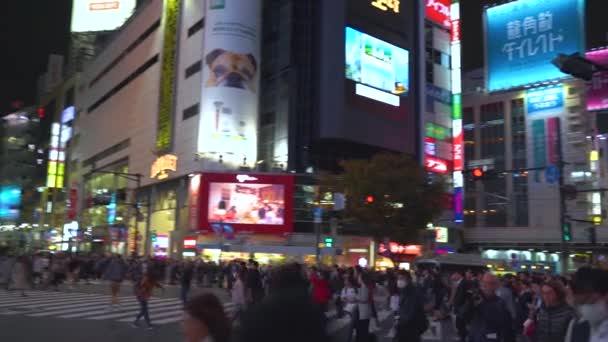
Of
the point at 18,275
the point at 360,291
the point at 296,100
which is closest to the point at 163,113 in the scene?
the point at 296,100

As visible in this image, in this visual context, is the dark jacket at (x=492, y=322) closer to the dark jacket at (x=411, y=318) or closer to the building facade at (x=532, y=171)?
the dark jacket at (x=411, y=318)

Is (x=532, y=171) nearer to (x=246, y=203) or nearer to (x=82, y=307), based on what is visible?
(x=246, y=203)

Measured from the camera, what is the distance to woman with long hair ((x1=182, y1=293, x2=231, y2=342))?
306 cm

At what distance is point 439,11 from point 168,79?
110ft

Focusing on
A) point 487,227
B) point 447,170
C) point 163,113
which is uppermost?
point 163,113

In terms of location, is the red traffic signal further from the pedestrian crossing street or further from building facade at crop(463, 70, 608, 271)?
building facade at crop(463, 70, 608, 271)

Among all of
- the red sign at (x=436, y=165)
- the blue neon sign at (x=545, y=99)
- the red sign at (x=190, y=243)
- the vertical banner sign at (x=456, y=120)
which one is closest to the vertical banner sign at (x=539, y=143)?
the blue neon sign at (x=545, y=99)

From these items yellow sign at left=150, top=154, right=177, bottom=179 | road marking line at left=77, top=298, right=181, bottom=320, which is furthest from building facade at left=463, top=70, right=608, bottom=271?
road marking line at left=77, top=298, right=181, bottom=320

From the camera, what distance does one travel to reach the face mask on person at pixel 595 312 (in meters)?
4.25

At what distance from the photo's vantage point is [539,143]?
7544 cm

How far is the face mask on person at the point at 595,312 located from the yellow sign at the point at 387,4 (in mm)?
62780

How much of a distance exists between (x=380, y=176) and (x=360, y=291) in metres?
28.5

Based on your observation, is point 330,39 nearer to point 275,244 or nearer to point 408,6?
point 408,6

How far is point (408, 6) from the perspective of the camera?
69000 mm
